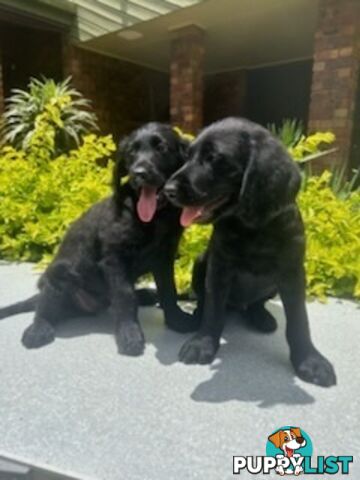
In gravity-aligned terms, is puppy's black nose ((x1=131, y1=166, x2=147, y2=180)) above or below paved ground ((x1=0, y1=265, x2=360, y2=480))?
above

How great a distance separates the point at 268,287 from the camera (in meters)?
1.95

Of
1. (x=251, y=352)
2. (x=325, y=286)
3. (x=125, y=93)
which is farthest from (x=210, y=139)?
(x=125, y=93)

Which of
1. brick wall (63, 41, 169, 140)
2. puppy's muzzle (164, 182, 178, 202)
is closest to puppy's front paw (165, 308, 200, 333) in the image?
puppy's muzzle (164, 182, 178, 202)

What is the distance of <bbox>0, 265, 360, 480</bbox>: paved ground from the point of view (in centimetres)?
137

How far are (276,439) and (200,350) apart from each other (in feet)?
1.98

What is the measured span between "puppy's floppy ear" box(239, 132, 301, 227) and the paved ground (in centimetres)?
76

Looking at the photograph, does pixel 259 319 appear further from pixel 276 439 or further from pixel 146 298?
pixel 276 439

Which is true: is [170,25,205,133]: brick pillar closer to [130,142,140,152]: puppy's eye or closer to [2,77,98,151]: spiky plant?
[2,77,98,151]: spiky plant

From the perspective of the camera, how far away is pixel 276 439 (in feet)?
4.77

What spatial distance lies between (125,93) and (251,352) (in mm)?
8384

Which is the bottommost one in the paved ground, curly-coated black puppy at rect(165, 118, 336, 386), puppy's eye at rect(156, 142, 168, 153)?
the paved ground

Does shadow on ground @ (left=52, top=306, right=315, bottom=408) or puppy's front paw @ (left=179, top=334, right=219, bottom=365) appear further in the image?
puppy's front paw @ (left=179, top=334, right=219, bottom=365)

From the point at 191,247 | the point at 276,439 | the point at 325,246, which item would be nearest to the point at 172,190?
the point at 276,439

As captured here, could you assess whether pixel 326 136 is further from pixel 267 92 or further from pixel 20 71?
pixel 20 71
